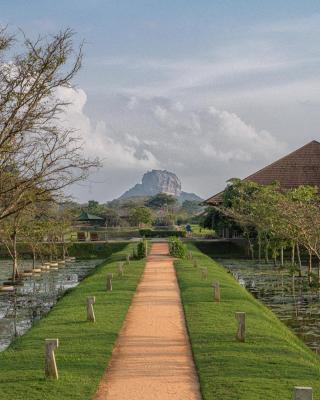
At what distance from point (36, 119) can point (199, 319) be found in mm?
6193

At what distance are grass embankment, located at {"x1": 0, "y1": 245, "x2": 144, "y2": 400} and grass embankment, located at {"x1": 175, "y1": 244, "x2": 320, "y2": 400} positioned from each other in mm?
1786

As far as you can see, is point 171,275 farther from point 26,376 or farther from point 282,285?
point 26,376

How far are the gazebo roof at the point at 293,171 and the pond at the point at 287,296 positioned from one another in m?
16.4

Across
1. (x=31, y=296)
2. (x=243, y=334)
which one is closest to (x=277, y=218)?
(x=31, y=296)

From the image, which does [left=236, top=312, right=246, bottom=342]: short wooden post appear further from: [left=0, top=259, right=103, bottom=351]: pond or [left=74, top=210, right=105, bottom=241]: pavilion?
[left=74, top=210, right=105, bottom=241]: pavilion

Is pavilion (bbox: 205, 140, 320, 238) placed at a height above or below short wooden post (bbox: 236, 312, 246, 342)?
above

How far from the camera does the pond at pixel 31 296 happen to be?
63.4 ft

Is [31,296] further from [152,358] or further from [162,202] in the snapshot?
[162,202]

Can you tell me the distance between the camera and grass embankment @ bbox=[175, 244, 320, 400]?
9797 mm

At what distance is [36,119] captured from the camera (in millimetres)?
13883

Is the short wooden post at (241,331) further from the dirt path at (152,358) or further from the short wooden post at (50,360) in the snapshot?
the short wooden post at (50,360)

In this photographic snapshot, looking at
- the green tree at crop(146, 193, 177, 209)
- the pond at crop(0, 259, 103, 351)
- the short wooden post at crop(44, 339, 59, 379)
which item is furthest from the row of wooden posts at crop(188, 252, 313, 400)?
the green tree at crop(146, 193, 177, 209)

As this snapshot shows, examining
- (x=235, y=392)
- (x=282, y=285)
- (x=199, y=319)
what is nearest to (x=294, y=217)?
(x=282, y=285)

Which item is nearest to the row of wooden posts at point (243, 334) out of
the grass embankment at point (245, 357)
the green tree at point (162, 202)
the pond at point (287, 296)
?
the grass embankment at point (245, 357)
